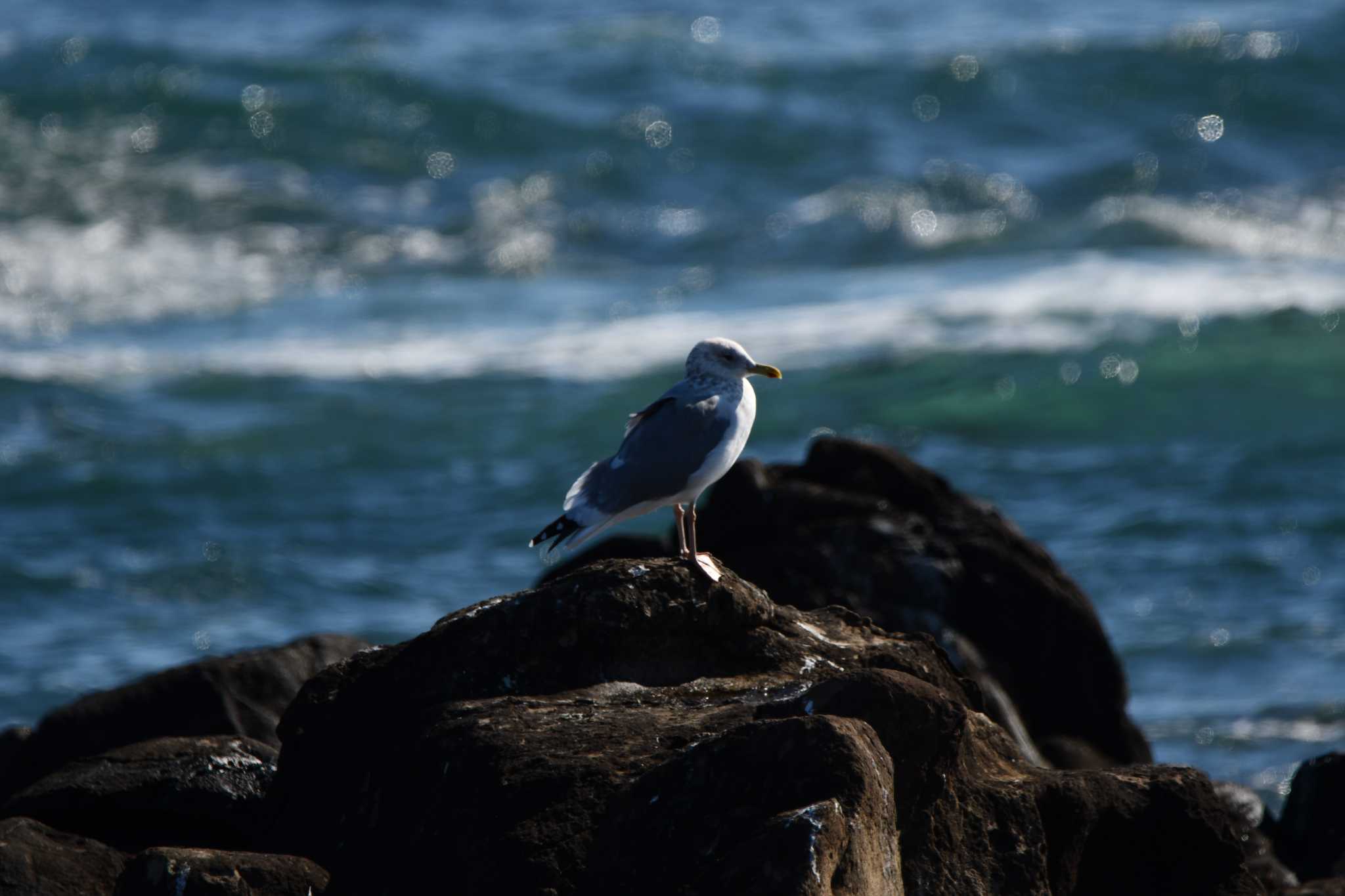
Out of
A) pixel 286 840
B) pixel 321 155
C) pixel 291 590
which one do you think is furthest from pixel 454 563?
pixel 321 155

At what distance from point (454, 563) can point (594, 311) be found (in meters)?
5.59

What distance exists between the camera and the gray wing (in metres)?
4.74

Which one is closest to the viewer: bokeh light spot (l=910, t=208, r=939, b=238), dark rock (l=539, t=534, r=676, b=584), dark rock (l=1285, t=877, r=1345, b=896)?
dark rock (l=1285, t=877, r=1345, b=896)

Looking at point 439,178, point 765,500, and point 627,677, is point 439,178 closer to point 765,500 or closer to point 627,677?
point 765,500

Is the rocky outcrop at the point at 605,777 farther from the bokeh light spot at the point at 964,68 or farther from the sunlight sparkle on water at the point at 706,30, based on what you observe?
the sunlight sparkle on water at the point at 706,30

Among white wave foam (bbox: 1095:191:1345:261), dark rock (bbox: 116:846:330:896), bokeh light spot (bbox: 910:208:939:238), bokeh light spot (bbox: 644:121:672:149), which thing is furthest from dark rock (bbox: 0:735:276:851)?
bokeh light spot (bbox: 644:121:672:149)

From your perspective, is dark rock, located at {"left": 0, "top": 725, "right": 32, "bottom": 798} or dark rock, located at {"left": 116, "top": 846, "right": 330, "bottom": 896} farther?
dark rock, located at {"left": 0, "top": 725, "right": 32, "bottom": 798}

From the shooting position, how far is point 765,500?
24.0ft

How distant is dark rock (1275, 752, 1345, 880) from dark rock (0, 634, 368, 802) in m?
3.50

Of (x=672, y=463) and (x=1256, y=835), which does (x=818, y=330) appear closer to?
(x=1256, y=835)

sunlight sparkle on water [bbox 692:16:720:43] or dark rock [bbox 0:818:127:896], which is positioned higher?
sunlight sparkle on water [bbox 692:16:720:43]

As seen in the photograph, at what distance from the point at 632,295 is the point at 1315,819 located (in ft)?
36.3

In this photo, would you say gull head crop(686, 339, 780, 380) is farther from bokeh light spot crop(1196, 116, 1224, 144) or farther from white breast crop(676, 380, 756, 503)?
bokeh light spot crop(1196, 116, 1224, 144)

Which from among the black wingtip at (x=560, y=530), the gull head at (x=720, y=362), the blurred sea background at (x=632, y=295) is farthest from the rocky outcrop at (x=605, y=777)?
the blurred sea background at (x=632, y=295)
